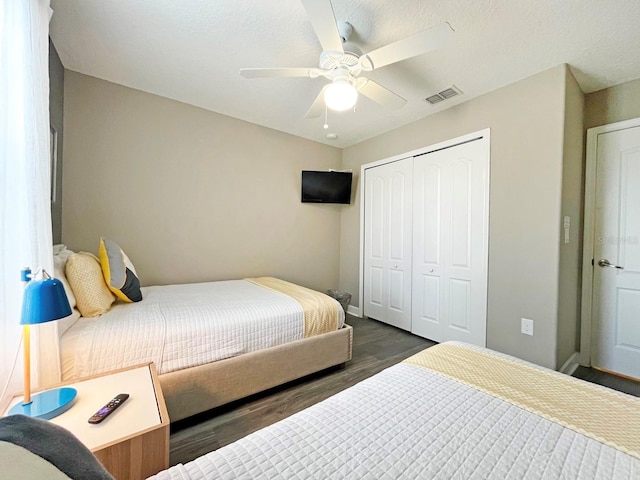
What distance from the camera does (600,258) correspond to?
95.3 inches

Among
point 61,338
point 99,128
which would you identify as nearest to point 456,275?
point 61,338

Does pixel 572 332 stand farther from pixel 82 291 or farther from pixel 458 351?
pixel 82 291

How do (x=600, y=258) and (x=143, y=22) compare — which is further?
(x=600, y=258)

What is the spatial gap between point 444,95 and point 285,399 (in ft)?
9.71

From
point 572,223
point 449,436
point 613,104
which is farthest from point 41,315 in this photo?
point 613,104

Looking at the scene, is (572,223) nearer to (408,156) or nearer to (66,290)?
(408,156)

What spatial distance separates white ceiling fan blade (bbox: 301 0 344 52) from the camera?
1267 mm

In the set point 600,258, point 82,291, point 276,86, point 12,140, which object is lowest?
point 82,291

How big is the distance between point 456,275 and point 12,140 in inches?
127

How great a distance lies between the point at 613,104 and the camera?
2.35 m

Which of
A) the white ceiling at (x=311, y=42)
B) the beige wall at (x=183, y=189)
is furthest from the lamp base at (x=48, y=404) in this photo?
the white ceiling at (x=311, y=42)

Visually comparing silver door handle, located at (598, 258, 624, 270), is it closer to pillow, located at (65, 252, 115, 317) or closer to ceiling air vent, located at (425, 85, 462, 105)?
ceiling air vent, located at (425, 85, 462, 105)

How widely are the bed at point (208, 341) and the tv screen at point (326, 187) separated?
175cm

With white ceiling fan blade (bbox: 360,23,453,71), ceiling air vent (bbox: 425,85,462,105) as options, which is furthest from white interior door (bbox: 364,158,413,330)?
white ceiling fan blade (bbox: 360,23,453,71)
